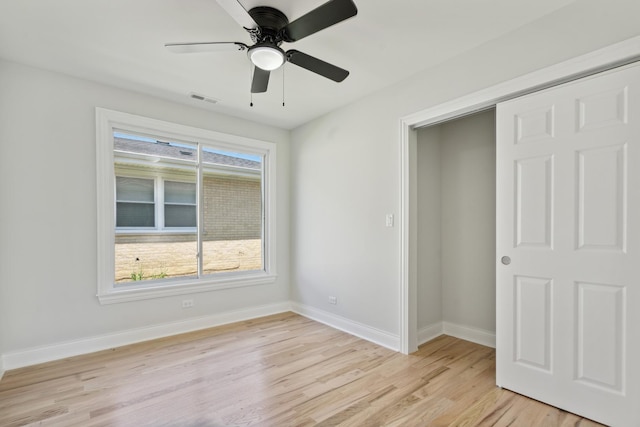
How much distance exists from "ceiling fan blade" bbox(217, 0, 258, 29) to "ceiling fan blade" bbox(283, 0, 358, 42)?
8.8 inches

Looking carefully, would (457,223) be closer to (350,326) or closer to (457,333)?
(457,333)

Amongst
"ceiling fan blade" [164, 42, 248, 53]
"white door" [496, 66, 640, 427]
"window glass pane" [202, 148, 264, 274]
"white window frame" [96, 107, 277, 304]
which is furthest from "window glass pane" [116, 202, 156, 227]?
"white door" [496, 66, 640, 427]

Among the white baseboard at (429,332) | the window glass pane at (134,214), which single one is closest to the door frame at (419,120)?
the white baseboard at (429,332)

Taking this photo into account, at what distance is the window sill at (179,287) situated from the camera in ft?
10.7

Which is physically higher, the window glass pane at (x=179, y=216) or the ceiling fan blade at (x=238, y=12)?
the ceiling fan blade at (x=238, y=12)

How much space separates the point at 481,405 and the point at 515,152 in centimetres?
188

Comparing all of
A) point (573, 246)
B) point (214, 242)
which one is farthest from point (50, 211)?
point (573, 246)

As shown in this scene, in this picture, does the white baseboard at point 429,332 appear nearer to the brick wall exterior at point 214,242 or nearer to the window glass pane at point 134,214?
the brick wall exterior at point 214,242

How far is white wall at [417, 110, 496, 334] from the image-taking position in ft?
11.0

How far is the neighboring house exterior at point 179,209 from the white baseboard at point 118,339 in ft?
1.96

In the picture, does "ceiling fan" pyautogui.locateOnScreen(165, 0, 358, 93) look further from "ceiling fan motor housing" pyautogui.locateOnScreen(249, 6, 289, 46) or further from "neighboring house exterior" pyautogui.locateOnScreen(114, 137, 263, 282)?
"neighboring house exterior" pyautogui.locateOnScreen(114, 137, 263, 282)

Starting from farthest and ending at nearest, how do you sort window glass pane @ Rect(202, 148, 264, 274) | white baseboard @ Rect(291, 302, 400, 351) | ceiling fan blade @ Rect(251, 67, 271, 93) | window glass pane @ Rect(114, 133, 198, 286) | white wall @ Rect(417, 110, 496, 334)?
window glass pane @ Rect(202, 148, 264, 274), window glass pane @ Rect(114, 133, 198, 286), white wall @ Rect(417, 110, 496, 334), white baseboard @ Rect(291, 302, 400, 351), ceiling fan blade @ Rect(251, 67, 271, 93)

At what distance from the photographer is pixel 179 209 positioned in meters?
3.86

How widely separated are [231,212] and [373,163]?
2.10 meters
